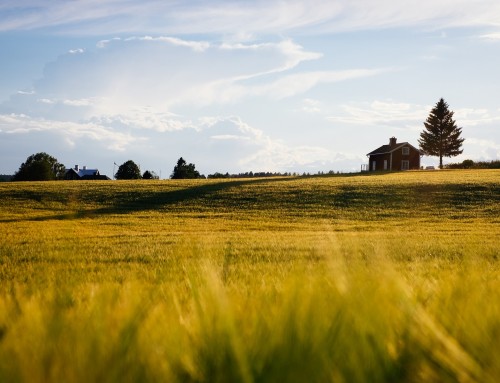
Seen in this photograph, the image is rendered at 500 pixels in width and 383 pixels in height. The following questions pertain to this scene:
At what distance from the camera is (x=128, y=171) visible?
316 ft

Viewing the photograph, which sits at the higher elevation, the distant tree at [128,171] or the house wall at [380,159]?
the house wall at [380,159]

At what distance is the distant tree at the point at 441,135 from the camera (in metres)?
110

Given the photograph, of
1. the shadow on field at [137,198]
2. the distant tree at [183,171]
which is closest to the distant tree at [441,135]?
the distant tree at [183,171]

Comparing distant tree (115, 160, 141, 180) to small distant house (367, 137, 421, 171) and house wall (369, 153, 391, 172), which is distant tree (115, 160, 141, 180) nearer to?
house wall (369, 153, 391, 172)

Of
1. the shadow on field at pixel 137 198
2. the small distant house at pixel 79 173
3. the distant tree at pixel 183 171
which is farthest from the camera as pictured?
the small distant house at pixel 79 173

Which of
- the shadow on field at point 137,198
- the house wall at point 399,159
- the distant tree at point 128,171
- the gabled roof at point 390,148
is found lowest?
the shadow on field at point 137,198

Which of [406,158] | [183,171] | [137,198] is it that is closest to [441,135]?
[406,158]

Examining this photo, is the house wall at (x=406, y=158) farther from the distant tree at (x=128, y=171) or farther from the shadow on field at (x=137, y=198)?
the shadow on field at (x=137, y=198)

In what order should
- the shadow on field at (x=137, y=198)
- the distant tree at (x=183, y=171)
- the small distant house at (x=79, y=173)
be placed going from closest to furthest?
the shadow on field at (x=137, y=198), the distant tree at (x=183, y=171), the small distant house at (x=79, y=173)

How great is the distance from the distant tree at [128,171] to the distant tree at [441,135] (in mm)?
57395

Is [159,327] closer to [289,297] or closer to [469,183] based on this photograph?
[289,297]

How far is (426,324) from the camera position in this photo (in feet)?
4.15

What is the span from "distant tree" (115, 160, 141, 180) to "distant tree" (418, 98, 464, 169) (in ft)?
188

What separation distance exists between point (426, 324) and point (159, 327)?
0.63 meters
